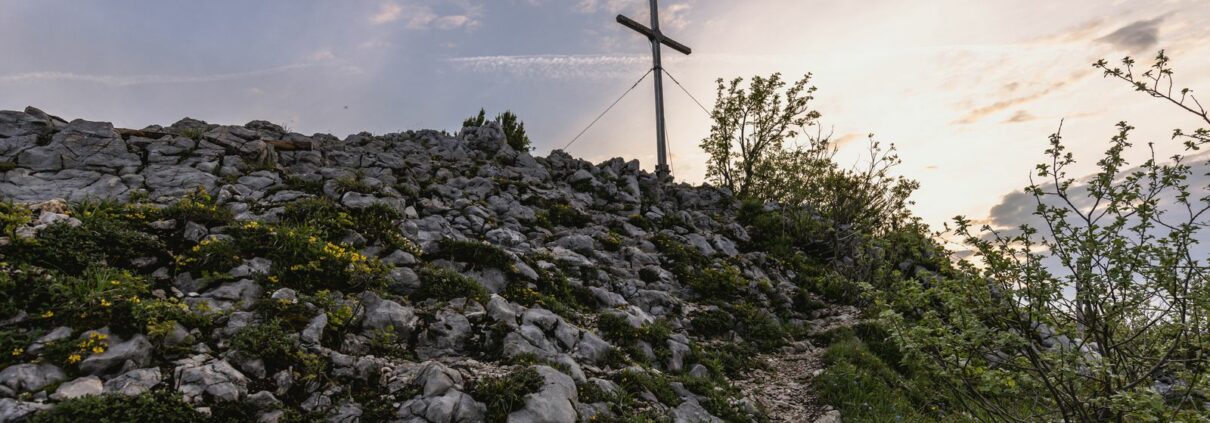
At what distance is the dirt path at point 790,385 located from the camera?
32.9 ft

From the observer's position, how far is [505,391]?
757cm

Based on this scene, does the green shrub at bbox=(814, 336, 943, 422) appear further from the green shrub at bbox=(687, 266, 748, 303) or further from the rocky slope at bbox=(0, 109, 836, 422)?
the green shrub at bbox=(687, 266, 748, 303)

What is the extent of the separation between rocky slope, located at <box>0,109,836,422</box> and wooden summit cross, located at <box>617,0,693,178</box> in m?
9.38

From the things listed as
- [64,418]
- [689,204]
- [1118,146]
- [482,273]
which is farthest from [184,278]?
[689,204]

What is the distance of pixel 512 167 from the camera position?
987 inches

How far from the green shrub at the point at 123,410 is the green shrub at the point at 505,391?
3.38m

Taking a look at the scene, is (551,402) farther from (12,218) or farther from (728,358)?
(12,218)

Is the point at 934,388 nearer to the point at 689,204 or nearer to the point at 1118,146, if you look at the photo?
the point at 1118,146

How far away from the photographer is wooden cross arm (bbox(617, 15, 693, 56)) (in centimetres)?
2859

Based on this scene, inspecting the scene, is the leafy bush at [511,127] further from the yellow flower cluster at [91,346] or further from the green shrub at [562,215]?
the yellow flower cluster at [91,346]

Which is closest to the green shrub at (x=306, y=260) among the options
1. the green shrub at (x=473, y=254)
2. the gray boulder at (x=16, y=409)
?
the green shrub at (x=473, y=254)

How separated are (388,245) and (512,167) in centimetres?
1299

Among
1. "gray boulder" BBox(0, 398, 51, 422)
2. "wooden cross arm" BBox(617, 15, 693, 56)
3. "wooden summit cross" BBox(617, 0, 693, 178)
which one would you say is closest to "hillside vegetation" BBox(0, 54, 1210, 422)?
"gray boulder" BBox(0, 398, 51, 422)

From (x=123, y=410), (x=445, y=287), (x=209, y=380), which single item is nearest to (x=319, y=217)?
(x=445, y=287)
